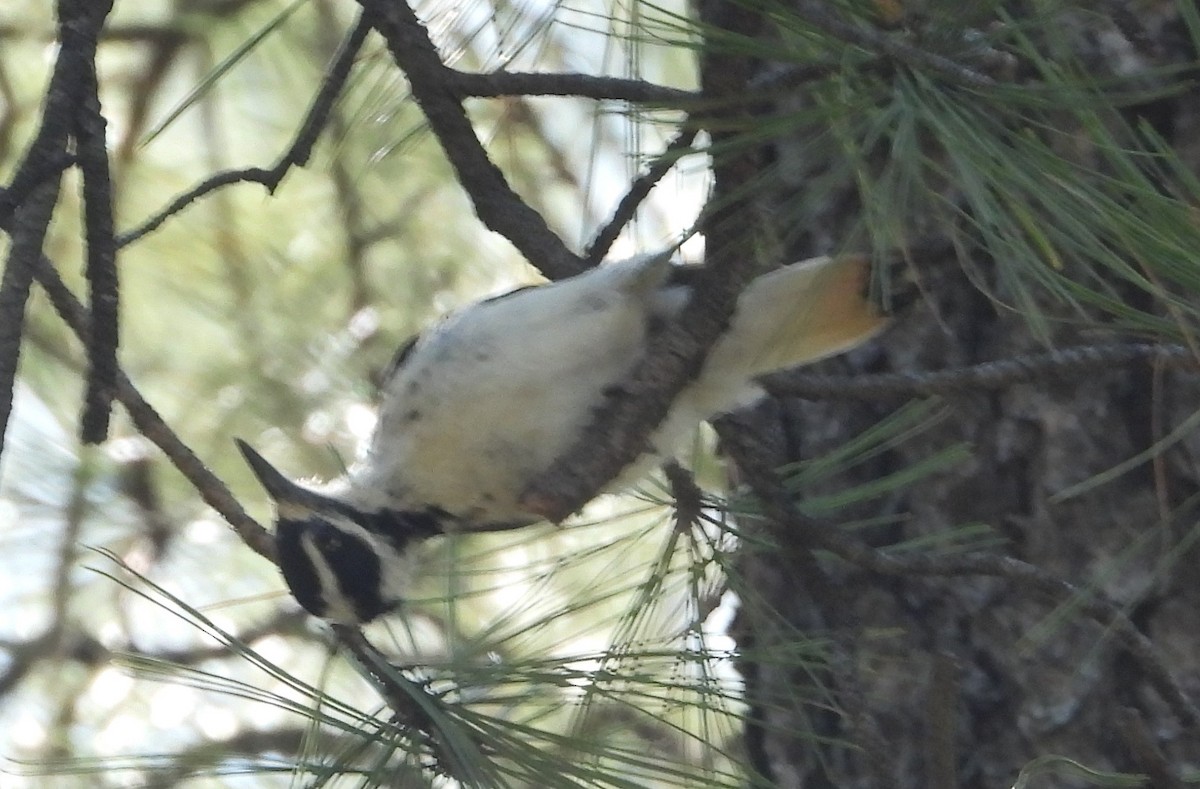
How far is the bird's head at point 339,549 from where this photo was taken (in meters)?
1.36

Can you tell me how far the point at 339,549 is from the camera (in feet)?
4.54

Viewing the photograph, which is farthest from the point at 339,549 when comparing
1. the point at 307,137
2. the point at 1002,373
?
the point at 1002,373

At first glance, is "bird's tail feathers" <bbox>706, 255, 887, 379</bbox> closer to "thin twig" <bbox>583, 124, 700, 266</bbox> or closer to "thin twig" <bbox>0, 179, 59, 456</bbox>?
"thin twig" <bbox>583, 124, 700, 266</bbox>

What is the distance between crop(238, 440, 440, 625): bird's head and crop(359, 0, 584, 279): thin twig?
0.92 feet

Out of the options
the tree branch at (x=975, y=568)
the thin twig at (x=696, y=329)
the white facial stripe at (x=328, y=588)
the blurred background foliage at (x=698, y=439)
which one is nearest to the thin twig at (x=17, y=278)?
the blurred background foliage at (x=698, y=439)

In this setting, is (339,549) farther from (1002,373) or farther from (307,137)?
(1002,373)

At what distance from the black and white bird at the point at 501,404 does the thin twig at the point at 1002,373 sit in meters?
0.08

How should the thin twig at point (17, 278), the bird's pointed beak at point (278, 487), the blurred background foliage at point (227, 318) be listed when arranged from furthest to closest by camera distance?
1. the blurred background foliage at point (227, 318)
2. the bird's pointed beak at point (278, 487)
3. the thin twig at point (17, 278)

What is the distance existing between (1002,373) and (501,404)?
1.44ft

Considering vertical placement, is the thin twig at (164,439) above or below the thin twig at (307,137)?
below

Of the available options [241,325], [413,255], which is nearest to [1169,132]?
[413,255]

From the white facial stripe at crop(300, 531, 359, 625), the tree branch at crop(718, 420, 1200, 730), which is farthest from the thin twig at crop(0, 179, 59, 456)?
the tree branch at crop(718, 420, 1200, 730)

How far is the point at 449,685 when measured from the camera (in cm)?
129

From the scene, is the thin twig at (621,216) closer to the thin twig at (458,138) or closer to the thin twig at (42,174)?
the thin twig at (458,138)
